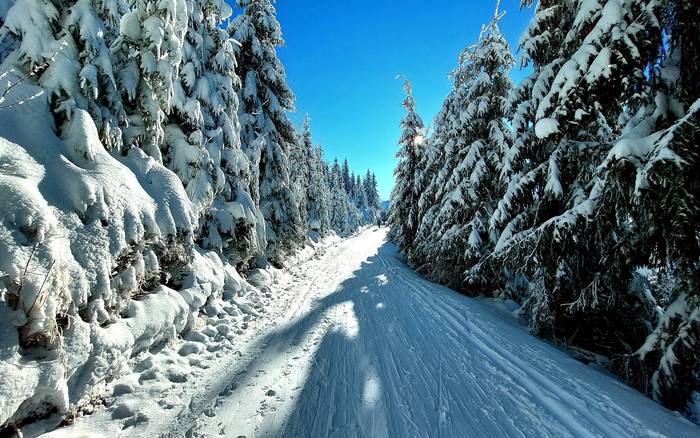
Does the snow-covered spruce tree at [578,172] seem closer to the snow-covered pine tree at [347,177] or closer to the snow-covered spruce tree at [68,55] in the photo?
the snow-covered spruce tree at [68,55]

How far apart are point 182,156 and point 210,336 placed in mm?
4426

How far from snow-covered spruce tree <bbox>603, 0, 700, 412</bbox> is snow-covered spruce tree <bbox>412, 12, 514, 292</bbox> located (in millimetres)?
6120

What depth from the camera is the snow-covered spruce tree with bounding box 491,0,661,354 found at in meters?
4.55

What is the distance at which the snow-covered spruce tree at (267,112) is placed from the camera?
13.0 metres

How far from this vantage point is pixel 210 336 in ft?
19.9

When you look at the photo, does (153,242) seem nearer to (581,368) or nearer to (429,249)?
(581,368)

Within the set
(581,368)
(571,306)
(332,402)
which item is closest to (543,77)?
(571,306)

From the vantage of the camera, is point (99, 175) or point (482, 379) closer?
point (99, 175)

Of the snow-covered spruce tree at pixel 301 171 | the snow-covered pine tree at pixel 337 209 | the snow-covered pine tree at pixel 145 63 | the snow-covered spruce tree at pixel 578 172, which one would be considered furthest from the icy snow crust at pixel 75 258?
the snow-covered pine tree at pixel 337 209

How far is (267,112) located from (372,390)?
42.1ft

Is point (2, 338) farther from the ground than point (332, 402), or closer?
farther from the ground

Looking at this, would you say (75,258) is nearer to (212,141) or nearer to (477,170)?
(212,141)

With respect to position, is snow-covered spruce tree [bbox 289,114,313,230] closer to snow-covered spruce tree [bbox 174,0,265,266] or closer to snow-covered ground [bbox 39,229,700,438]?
snow-covered spruce tree [bbox 174,0,265,266]

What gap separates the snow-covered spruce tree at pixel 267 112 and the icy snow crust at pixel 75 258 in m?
7.70
